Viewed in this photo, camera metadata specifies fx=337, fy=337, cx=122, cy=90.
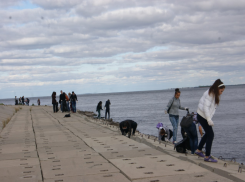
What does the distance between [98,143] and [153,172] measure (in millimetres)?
4367

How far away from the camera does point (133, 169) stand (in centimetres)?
652

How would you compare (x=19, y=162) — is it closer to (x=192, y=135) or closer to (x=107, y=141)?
(x=107, y=141)

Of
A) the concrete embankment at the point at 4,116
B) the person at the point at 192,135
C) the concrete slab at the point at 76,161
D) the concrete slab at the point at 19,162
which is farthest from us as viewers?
the concrete embankment at the point at 4,116

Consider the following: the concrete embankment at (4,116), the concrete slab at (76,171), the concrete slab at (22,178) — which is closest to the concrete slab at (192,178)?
the concrete slab at (76,171)

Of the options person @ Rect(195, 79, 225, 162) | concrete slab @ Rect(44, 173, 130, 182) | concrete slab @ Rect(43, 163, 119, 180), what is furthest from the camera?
person @ Rect(195, 79, 225, 162)

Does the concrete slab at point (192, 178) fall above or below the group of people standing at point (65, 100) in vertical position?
below

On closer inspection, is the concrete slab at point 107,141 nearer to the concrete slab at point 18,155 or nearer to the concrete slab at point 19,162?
the concrete slab at point 18,155

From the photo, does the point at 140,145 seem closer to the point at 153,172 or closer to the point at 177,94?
the point at 177,94

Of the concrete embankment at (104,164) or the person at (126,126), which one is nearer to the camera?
the concrete embankment at (104,164)

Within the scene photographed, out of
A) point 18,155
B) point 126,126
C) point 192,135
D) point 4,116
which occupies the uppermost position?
point 192,135

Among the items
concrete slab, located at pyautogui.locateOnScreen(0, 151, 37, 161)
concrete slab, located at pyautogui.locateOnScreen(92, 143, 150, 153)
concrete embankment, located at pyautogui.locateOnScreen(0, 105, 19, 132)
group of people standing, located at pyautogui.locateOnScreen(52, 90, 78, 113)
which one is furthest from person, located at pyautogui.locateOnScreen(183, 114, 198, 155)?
group of people standing, located at pyautogui.locateOnScreen(52, 90, 78, 113)

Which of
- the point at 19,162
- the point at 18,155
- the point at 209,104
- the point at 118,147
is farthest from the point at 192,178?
the point at 18,155

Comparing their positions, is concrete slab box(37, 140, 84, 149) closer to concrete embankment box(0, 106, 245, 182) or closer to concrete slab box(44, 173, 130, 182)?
concrete embankment box(0, 106, 245, 182)

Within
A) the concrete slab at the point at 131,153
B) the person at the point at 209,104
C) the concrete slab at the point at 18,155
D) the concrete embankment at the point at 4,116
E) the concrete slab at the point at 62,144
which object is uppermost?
the person at the point at 209,104
